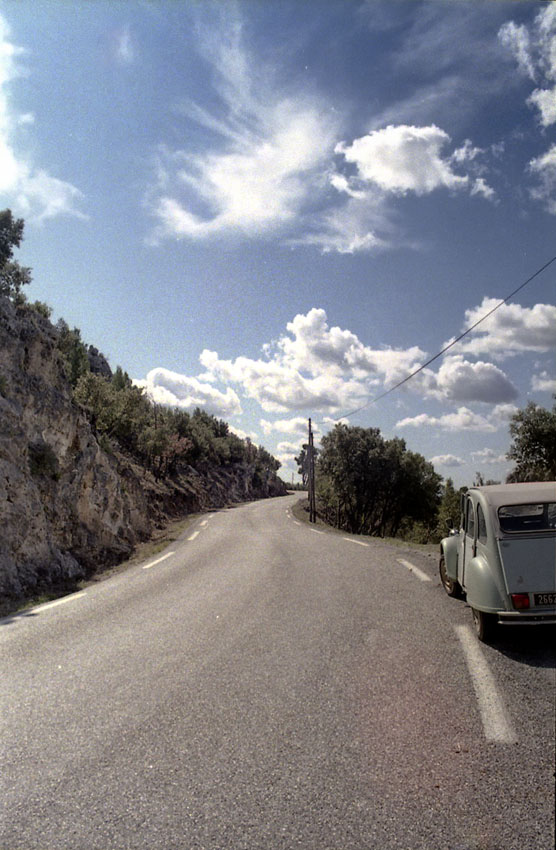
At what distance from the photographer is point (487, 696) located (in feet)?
14.0

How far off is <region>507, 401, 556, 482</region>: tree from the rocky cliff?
2005cm

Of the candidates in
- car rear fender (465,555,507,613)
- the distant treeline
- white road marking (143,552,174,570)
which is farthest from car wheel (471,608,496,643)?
the distant treeline

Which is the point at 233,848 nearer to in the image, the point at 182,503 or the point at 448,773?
the point at 448,773

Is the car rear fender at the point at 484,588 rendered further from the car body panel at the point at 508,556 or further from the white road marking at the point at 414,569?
the white road marking at the point at 414,569

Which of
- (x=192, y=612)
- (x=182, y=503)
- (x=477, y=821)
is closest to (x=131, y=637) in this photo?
(x=192, y=612)

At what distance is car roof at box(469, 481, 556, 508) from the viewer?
6184 millimetres

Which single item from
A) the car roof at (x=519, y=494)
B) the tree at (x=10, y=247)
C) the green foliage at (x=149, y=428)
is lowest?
the car roof at (x=519, y=494)

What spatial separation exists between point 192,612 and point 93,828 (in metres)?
4.67

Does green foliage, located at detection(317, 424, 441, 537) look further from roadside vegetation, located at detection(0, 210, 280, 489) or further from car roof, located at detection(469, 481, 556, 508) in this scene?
car roof, located at detection(469, 481, 556, 508)

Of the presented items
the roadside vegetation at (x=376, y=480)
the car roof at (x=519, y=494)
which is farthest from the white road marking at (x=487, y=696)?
the roadside vegetation at (x=376, y=480)


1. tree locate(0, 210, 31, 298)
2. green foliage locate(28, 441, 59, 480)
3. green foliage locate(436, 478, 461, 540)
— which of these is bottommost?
green foliage locate(436, 478, 461, 540)

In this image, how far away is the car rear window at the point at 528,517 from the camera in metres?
6.04

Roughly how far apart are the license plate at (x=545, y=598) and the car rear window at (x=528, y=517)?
807 mm

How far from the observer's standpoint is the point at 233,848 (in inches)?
102
